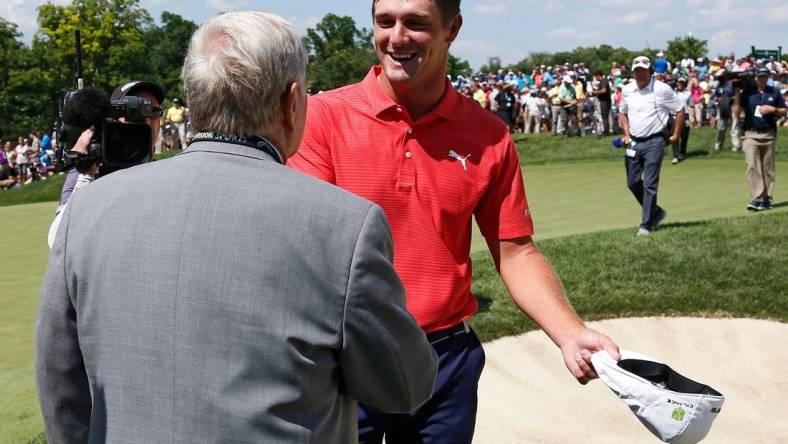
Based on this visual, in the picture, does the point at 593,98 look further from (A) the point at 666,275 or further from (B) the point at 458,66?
(B) the point at 458,66

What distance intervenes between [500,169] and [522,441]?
9.89ft

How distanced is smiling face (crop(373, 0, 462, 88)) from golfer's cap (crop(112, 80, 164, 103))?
95.3 inches

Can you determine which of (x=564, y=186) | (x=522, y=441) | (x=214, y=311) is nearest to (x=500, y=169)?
(x=214, y=311)

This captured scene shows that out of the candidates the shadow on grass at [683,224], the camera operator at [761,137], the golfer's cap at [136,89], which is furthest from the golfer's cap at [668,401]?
the camera operator at [761,137]

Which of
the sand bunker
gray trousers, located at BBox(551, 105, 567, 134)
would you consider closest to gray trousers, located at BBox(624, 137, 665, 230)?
the sand bunker

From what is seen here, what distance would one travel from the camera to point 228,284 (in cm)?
207

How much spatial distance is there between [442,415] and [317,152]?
40.6 inches

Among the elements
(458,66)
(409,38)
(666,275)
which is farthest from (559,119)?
(458,66)

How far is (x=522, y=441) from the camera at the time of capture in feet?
19.9

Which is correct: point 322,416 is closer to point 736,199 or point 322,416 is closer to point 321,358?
point 321,358

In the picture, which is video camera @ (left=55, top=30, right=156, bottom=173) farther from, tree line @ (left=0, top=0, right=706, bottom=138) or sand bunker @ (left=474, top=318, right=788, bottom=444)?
tree line @ (left=0, top=0, right=706, bottom=138)

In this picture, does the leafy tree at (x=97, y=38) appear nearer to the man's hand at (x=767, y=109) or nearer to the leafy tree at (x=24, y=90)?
the leafy tree at (x=24, y=90)

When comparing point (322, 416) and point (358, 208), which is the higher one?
point (358, 208)

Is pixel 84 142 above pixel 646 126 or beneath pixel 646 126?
above
